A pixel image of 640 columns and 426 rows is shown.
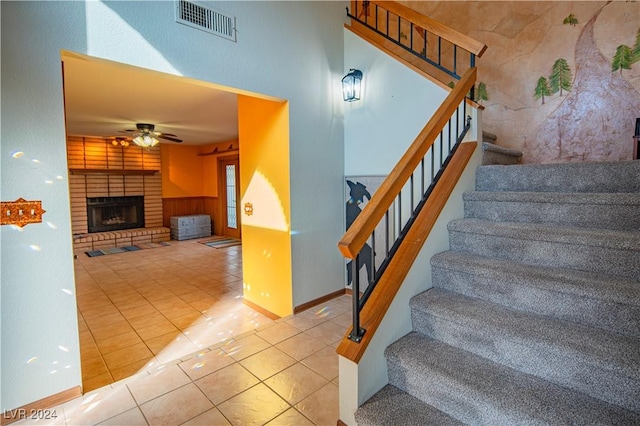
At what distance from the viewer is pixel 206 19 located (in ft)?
7.86

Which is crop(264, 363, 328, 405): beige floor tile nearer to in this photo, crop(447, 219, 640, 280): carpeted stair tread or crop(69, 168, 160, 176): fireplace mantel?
crop(447, 219, 640, 280): carpeted stair tread

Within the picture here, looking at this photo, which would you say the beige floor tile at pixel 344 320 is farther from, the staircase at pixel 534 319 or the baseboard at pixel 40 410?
the baseboard at pixel 40 410

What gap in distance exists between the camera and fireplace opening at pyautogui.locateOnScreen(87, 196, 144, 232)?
7.55 meters

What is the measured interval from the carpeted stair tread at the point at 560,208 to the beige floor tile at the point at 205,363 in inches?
81.6

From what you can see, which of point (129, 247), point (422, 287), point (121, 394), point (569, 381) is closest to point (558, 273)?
point (569, 381)

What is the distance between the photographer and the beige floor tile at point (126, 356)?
2.57 m

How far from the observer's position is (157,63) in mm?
2152

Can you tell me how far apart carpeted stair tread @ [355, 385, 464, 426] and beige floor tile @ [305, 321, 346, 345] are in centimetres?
108

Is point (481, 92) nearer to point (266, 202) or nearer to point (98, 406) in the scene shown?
point (266, 202)

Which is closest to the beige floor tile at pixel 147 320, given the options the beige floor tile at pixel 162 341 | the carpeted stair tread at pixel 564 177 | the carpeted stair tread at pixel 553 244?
the beige floor tile at pixel 162 341

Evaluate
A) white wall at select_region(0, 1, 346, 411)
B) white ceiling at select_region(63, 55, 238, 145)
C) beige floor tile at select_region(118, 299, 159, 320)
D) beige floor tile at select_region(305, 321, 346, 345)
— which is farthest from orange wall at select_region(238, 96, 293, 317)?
beige floor tile at select_region(118, 299, 159, 320)

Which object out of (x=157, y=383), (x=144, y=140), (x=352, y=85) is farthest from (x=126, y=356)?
(x=144, y=140)

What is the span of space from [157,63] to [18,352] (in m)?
1.92

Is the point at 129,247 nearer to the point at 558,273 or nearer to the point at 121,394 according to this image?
the point at 121,394
